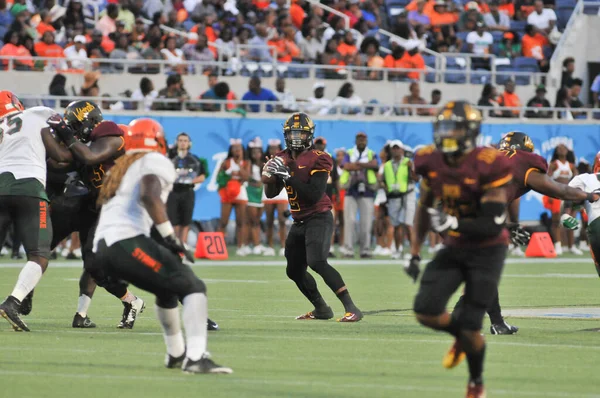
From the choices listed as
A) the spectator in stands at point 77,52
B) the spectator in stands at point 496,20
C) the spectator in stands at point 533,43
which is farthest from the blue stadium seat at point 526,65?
the spectator in stands at point 77,52

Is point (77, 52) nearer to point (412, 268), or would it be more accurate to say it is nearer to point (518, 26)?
point (518, 26)

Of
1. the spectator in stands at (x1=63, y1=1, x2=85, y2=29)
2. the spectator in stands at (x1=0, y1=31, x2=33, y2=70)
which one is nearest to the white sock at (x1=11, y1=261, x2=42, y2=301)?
the spectator in stands at (x1=0, y1=31, x2=33, y2=70)

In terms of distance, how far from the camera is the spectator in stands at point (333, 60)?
26.9 m

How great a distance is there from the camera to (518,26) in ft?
105

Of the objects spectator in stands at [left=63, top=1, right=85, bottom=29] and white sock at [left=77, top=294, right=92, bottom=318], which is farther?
spectator in stands at [left=63, top=1, right=85, bottom=29]

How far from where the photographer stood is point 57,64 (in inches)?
960

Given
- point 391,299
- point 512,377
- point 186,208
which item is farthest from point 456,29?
point 512,377

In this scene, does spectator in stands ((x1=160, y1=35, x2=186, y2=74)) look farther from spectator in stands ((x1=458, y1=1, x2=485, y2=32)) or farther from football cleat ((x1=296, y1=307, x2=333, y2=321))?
football cleat ((x1=296, y1=307, x2=333, y2=321))

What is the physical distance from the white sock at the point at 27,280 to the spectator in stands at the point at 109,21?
15.8 metres

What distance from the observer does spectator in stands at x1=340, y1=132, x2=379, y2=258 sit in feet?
75.2

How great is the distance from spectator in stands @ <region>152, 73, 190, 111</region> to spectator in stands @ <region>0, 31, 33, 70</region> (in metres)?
2.50

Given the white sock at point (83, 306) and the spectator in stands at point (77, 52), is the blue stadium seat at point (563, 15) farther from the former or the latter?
the white sock at point (83, 306)

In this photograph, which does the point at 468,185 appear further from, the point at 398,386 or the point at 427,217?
the point at 398,386

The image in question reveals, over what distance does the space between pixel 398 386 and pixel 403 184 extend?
15.2 m
